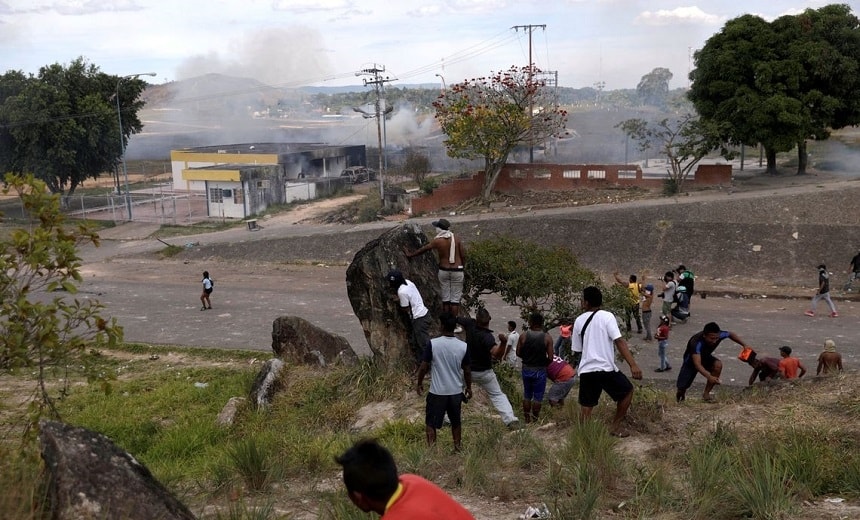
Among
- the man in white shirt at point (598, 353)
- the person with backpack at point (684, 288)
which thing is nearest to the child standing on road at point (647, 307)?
the person with backpack at point (684, 288)

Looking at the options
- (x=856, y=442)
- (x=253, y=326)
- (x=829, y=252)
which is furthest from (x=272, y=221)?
(x=856, y=442)

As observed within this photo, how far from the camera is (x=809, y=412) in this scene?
7945mm

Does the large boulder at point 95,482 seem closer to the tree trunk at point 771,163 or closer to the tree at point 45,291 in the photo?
the tree at point 45,291

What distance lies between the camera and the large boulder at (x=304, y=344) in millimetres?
12195

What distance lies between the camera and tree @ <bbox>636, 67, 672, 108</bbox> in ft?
578

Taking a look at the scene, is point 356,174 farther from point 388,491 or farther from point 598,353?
point 388,491

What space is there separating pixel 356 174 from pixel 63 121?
56.0 feet

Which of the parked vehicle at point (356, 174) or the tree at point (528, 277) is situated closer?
the tree at point (528, 277)

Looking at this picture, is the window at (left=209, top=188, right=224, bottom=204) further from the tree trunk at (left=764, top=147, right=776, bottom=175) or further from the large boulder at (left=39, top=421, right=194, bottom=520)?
the large boulder at (left=39, top=421, right=194, bottom=520)

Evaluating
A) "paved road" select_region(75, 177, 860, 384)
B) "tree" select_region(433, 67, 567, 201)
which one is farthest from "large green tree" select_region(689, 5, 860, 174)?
"tree" select_region(433, 67, 567, 201)

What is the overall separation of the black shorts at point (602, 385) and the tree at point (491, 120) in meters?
22.8

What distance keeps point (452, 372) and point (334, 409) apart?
2.88m

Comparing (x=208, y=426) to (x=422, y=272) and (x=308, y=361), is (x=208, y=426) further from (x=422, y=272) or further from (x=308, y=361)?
(x=422, y=272)

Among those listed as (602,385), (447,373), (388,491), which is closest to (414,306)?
(447,373)
